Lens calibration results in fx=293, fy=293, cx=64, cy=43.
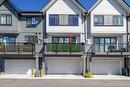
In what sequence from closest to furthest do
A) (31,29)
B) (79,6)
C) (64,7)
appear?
(79,6), (64,7), (31,29)

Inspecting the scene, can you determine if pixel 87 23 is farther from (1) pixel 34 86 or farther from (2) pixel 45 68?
(1) pixel 34 86

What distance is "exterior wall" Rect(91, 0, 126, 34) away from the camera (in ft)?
128

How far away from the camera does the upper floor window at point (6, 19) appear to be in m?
38.8

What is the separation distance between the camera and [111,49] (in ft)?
124

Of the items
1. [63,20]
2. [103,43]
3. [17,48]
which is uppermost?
[63,20]

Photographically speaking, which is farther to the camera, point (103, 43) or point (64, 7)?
point (64, 7)

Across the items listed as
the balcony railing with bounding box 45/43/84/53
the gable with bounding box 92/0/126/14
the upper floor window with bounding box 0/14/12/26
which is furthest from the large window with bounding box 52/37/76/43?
the upper floor window with bounding box 0/14/12/26

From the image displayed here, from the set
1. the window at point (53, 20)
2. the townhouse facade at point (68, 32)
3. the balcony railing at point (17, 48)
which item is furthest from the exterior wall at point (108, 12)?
the balcony railing at point (17, 48)

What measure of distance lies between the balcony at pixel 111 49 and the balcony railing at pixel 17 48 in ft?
24.0

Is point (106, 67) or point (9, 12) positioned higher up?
point (9, 12)

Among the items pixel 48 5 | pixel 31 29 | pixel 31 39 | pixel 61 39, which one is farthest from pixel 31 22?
pixel 61 39

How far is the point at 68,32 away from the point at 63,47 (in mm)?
2838

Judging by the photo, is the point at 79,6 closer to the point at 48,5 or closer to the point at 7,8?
the point at 48,5

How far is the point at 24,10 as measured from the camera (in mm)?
39812
